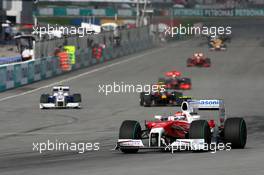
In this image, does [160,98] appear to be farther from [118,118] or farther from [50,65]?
[50,65]

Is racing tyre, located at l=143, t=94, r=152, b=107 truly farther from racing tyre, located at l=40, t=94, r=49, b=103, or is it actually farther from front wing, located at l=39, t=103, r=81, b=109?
racing tyre, located at l=40, t=94, r=49, b=103

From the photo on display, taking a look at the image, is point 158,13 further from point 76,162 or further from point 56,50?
point 76,162

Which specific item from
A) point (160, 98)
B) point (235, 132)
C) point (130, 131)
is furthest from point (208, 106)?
point (160, 98)

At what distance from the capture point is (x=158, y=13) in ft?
312

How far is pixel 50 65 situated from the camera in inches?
1935

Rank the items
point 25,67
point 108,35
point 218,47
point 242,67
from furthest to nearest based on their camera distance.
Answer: point 218,47 → point 108,35 → point 242,67 → point 25,67

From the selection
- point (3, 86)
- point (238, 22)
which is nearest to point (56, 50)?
point (3, 86)

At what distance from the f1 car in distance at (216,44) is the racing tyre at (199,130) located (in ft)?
178

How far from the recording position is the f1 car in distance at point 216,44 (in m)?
73.1

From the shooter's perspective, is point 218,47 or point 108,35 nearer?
point 108,35

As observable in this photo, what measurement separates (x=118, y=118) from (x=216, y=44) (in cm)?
4469

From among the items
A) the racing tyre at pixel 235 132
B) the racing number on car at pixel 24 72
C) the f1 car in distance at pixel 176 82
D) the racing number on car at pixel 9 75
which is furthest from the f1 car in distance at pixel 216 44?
the racing tyre at pixel 235 132

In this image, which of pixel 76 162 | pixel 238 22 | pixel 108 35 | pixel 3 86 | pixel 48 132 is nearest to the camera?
pixel 76 162

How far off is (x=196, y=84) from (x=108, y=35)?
72.5 ft
